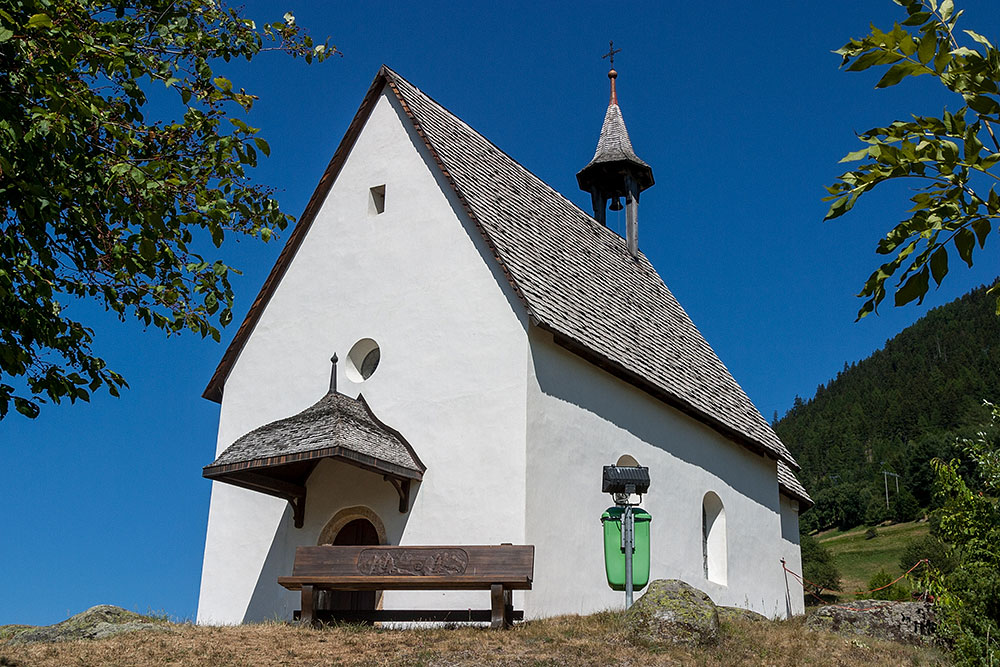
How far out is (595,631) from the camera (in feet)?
38.9

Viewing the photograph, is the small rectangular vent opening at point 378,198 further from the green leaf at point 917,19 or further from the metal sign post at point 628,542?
the green leaf at point 917,19

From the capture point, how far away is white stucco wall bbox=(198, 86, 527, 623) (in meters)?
15.0

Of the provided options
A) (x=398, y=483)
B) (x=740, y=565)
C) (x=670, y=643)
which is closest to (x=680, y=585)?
(x=670, y=643)

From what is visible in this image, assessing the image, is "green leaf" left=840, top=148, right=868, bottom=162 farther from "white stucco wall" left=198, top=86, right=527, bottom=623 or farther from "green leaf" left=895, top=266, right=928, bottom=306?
"white stucco wall" left=198, top=86, right=527, bottom=623

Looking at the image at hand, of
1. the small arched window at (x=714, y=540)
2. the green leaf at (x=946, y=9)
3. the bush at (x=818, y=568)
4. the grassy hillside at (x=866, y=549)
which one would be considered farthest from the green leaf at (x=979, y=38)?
the grassy hillside at (x=866, y=549)

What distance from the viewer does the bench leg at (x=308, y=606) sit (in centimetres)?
1261

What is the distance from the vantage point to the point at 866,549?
72.8 meters

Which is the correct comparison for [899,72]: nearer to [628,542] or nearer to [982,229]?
[982,229]

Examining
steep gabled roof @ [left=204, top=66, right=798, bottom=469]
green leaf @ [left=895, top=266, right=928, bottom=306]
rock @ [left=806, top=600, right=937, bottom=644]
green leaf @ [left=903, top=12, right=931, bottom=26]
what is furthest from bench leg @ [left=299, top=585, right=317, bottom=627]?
green leaf @ [left=903, top=12, right=931, bottom=26]

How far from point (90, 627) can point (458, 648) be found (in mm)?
5120

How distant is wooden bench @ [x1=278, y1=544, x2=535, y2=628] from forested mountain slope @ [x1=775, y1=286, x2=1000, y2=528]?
82.0m

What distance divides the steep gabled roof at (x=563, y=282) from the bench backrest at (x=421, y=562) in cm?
404

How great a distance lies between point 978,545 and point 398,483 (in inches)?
323

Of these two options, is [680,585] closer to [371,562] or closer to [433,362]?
[371,562]
